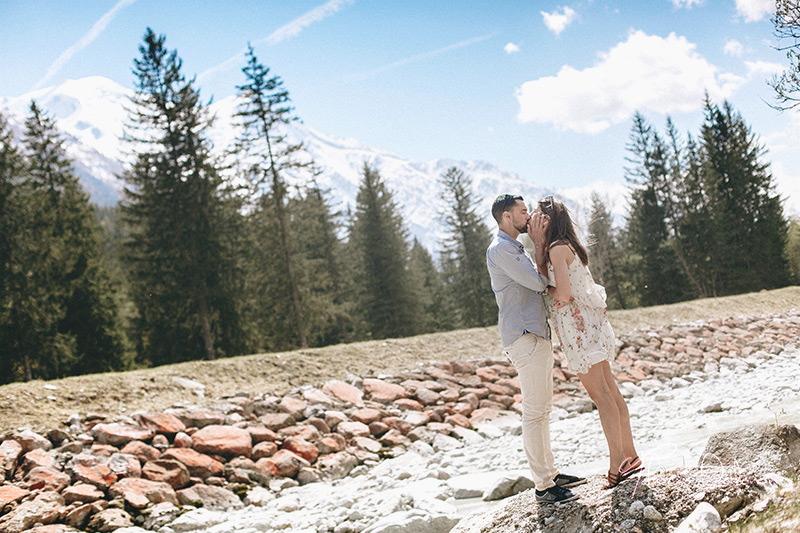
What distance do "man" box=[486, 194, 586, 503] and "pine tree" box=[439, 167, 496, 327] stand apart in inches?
1209

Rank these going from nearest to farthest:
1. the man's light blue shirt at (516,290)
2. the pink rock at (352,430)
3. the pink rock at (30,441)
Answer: the man's light blue shirt at (516,290), the pink rock at (30,441), the pink rock at (352,430)

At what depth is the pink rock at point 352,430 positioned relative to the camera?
8.58 meters

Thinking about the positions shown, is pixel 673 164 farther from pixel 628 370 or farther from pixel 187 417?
pixel 187 417

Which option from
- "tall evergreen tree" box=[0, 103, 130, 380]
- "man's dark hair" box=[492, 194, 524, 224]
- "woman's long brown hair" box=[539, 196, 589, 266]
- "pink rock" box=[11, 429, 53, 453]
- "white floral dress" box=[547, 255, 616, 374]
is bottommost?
"pink rock" box=[11, 429, 53, 453]

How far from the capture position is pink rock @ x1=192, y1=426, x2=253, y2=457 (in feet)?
24.3

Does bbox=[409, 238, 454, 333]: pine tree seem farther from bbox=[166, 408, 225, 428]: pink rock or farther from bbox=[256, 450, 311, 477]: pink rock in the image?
bbox=[256, 450, 311, 477]: pink rock

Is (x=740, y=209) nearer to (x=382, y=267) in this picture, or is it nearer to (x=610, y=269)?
(x=610, y=269)

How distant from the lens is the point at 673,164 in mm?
36625

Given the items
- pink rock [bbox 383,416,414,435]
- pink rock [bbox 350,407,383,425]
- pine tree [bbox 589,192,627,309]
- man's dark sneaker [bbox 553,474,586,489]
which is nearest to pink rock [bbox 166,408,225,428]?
pink rock [bbox 350,407,383,425]

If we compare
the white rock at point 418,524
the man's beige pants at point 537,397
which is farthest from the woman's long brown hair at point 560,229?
the white rock at point 418,524

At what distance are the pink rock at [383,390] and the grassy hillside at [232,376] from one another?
92cm

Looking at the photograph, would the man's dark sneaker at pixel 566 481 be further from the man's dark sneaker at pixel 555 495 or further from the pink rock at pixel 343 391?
the pink rock at pixel 343 391

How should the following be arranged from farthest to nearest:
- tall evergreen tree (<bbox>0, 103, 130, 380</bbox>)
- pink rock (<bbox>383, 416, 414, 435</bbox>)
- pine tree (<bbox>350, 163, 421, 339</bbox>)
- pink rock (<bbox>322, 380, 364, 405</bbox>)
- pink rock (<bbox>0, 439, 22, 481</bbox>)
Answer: pine tree (<bbox>350, 163, 421, 339</bbox>) < tall evergreen tree (<bbox>0, 103, 130, 380</bbox>) < pink rock (<bbox>322, 380, 364, 405</bbox>) < pink rock (<bbox>383, 416, 414, 435</bbox>) < pink rock (<bbox>0, 439, 22, 481</bbox>)

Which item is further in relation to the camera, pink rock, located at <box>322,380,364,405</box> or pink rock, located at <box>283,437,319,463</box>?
pink rock, located at <box>322,380,364,405</box>
